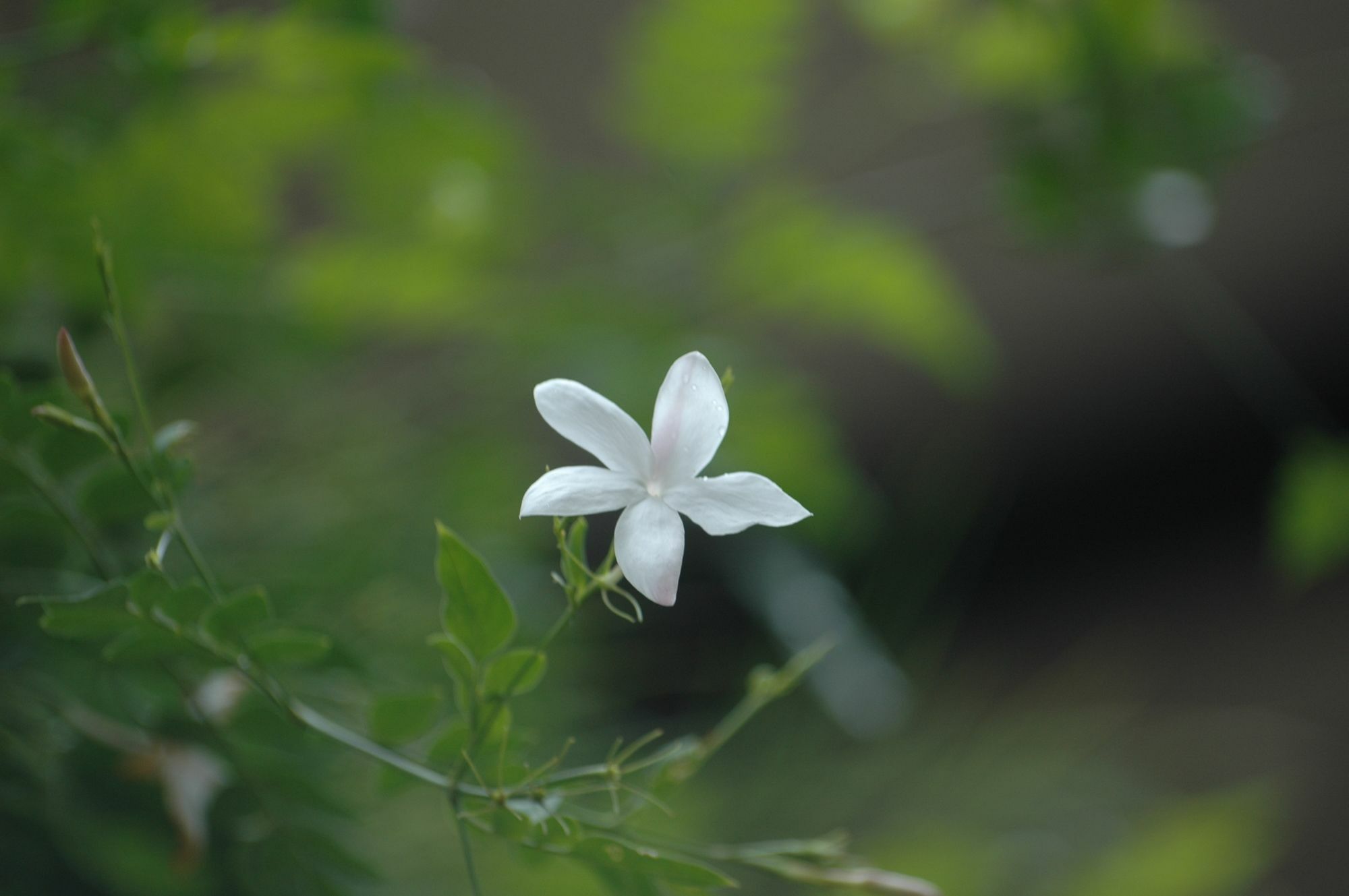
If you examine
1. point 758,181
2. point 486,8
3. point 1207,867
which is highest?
point 486,8

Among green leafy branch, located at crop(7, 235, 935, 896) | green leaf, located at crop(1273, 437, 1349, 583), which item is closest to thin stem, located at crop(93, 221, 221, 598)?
green leafy branch, located at crop(7, 235, 935, 896)

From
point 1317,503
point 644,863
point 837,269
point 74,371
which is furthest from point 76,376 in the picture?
point 1317,503

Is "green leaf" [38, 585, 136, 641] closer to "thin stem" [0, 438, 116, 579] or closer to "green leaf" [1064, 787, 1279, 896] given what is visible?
"thin stem" [0, 438, 116, 579]

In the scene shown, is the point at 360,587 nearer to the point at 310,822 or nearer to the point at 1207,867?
the point at 310,822

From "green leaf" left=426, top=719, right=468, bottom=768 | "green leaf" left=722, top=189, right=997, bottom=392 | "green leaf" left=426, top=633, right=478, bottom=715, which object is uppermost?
"green leaf" left=722, top=189, right=997, bottom=392

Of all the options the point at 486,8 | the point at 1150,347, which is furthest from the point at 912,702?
the point at 486,8

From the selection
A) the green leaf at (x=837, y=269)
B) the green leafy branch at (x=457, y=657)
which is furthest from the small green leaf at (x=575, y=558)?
the green leaf at (x=837, y=269)

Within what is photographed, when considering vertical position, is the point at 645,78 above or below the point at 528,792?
above

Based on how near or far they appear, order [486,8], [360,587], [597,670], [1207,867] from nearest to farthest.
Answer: [360,587]
[1207,867]
[597,670]
[486,8]
